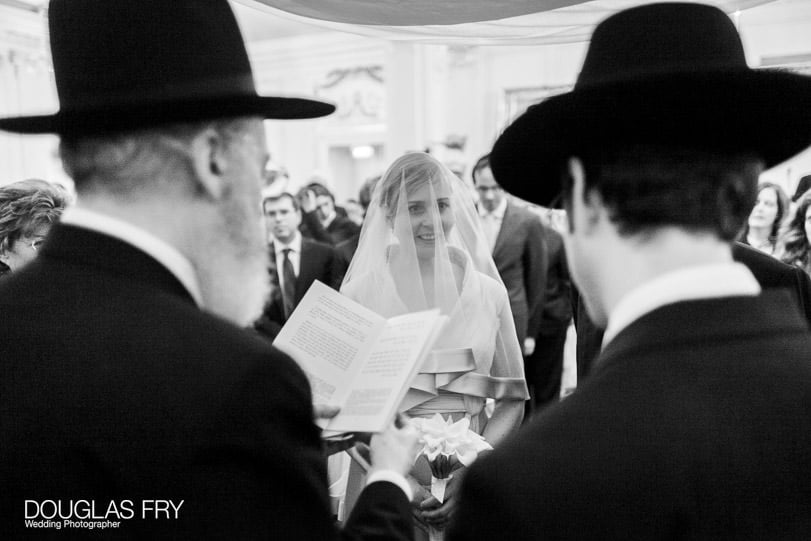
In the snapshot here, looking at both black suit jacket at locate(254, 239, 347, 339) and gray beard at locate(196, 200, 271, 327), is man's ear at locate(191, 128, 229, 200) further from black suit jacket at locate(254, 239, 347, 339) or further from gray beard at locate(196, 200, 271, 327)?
black suit jacket at locate(254, 239, 347, 339)

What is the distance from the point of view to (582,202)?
3.64 feet

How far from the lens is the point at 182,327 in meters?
1.01

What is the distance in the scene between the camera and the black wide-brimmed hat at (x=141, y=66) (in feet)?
3.53

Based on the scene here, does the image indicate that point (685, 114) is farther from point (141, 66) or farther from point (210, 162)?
point (141, 66)

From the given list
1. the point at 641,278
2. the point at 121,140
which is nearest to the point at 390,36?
the point at 121,140

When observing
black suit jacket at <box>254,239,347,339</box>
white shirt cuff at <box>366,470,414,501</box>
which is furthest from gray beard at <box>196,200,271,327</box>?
black suit jacket at <box>254,239,347,339</box>

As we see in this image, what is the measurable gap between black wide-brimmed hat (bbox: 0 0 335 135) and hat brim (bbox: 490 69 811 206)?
1.63 feet

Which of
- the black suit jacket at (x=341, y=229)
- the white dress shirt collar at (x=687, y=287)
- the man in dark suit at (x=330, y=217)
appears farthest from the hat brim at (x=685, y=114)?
the man in dark suit at (x=330, y=217)

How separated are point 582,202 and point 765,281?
169 centimetres

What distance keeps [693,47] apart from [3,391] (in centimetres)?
111

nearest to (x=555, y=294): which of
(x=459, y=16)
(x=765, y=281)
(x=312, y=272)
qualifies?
(x=312, y=272)

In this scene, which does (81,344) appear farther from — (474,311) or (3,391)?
(474,311)

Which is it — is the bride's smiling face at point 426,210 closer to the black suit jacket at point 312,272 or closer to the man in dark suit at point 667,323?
the man in dark suit at point 667,323

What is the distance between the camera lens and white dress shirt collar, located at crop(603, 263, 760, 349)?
1.00 metres
